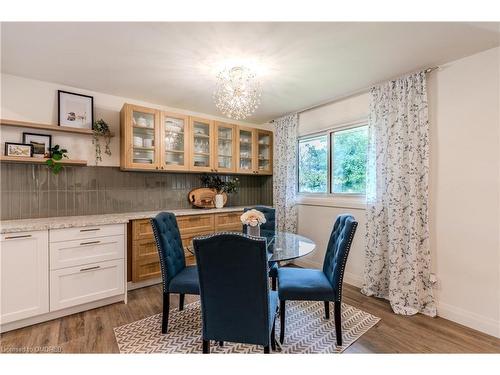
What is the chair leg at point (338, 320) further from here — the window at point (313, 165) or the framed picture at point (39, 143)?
the framed picture at point (39, 143)

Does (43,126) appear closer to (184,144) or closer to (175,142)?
(175,142)

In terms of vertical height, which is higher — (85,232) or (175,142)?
(175,142)

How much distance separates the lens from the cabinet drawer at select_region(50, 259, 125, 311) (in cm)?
224

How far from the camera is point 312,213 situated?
11.7 ft

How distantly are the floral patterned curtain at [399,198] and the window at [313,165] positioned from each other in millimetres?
→ 804

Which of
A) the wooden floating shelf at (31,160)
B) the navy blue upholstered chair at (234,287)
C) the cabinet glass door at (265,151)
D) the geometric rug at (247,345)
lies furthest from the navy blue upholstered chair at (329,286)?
the wooden floating shelf at (31,160)

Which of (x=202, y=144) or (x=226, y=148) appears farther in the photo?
(x=226, y=148)

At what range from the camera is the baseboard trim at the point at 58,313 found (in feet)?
6.79

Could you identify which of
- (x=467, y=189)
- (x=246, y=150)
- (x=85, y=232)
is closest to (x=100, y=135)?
(x=85, y=232)

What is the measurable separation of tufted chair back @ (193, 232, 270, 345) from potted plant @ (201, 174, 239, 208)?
A: 234 centimetres

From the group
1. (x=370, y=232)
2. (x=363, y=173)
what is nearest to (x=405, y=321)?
(x=370, y=232)

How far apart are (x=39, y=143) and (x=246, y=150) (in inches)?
104

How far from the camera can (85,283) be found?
2.38m

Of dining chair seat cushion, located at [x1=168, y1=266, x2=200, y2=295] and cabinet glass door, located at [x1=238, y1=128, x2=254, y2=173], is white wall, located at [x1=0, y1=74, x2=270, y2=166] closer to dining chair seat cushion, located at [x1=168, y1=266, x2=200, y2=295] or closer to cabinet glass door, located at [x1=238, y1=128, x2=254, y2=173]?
cabinet glass door, located at [x1=238, y1=128, x2=254, y2=173]
